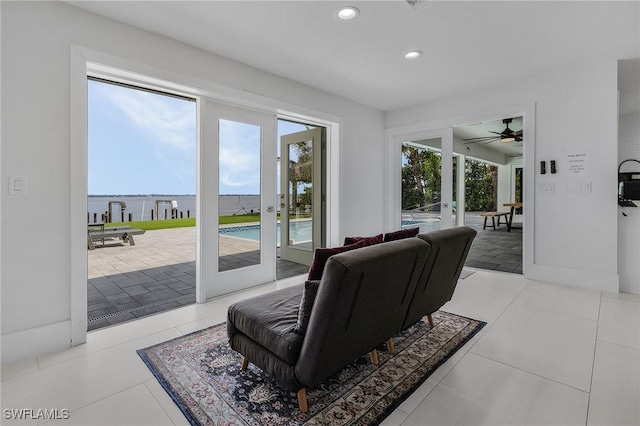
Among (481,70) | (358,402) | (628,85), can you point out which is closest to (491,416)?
(358,402)

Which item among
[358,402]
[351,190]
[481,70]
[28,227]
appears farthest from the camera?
[351,190]

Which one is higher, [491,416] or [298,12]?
[298,12]

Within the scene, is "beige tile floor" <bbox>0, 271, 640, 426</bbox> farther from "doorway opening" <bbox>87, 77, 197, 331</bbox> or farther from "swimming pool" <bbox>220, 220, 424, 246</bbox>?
"swimming pool" <bbox>220, 220, 424, 246</bbox>

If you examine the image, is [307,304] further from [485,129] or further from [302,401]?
[485,129]

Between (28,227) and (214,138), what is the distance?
1733 millimetres

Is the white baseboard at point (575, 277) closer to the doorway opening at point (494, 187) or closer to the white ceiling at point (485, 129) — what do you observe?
the doorway opening at point (494, 187)

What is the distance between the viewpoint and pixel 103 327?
2.68 m

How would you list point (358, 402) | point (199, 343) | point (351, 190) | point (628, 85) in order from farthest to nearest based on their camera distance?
point (351, 190) → point (628, 85) → point (199, 343) → point (358, 402)

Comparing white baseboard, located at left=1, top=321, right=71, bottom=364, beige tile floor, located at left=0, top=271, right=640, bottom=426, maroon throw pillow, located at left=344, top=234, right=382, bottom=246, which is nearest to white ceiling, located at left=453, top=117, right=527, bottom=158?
beige tile floor, located at left=0, top=271, right=640, bottom=426

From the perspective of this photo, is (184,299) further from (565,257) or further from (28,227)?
(565,257)

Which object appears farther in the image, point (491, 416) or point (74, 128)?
point (74, 128)

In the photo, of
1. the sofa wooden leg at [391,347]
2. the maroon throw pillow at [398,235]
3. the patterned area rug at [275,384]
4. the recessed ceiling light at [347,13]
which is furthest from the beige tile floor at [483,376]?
the recessed ceiling light at [347,13]

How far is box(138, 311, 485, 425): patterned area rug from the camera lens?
1.58 metres

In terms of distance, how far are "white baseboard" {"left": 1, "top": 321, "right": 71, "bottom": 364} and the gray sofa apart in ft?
4.57
